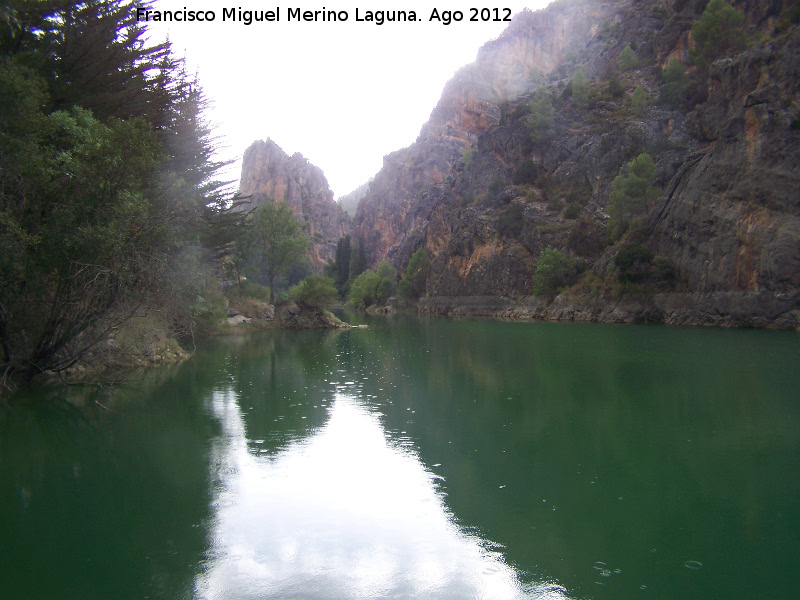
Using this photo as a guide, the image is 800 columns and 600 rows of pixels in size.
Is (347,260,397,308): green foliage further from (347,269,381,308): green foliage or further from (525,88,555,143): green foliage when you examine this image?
(525,88,555,143): green foliage

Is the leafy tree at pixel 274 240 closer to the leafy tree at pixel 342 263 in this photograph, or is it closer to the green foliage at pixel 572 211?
the green foliage at pixel 572 211

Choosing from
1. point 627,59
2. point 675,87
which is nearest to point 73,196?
point 675,87

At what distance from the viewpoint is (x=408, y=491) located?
27.4 feet

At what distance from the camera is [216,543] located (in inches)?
260

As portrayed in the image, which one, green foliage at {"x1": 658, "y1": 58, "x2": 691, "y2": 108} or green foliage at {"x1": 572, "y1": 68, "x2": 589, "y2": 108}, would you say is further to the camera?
green foliage at {"x1": 572, "y1": 68, "x2": 589, "y2": 108}

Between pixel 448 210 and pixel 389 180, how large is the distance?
182ft

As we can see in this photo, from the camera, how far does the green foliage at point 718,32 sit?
54312 millimetres

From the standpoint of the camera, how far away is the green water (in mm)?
5762

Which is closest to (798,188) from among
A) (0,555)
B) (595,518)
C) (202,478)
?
(595,518)

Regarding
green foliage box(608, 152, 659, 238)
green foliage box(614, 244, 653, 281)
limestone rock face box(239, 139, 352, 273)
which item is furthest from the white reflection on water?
limestone rock face box(239, 139, 352, 273)

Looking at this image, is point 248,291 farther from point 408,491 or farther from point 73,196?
point 408,491

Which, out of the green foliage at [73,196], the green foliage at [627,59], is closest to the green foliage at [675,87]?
the green foliage at [627,59]

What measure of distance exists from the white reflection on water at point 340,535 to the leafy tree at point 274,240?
130ft

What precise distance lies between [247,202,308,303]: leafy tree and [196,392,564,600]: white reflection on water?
3957cm
